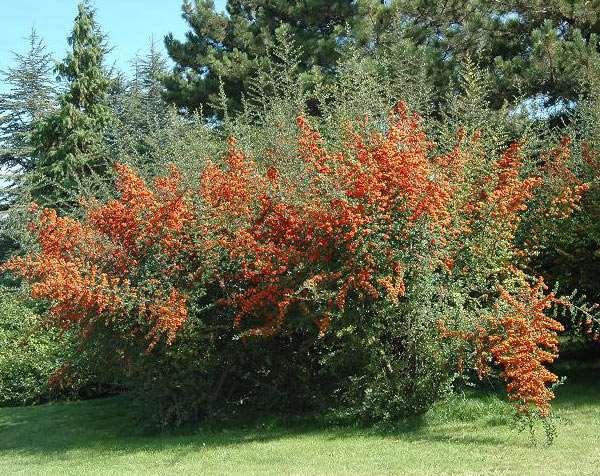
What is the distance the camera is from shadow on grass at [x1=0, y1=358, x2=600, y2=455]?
29.8ft

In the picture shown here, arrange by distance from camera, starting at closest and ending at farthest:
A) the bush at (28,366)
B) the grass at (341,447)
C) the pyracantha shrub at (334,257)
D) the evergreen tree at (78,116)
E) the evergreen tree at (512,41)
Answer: the grass at (341,447), the pyracantha shrub at (334,257), the bush at (28,366), the evergreen tree at (512,41), the evergreen tree at (78,116)

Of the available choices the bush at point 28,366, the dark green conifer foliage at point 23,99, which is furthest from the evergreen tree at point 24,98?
the bush at point 28,366

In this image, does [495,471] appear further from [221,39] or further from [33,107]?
[33,107]

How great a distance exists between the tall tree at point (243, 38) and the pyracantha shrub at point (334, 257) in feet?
28.2

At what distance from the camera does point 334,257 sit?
902 cm

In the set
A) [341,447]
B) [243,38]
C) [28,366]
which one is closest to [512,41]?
[243,38]

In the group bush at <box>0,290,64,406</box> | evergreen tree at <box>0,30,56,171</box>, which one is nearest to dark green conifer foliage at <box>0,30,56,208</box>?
evergreen tree at <box>0,30,56,171</box>

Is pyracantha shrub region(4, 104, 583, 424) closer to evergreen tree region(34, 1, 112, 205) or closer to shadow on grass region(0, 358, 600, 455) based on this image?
shadow on grass region(0, 358, 600, 455)

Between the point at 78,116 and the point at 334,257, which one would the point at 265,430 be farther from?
the point at 78,116

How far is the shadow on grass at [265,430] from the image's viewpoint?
29.8 feet

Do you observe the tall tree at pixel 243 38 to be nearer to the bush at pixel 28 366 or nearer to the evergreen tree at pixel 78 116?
the evergreen tree at pixel 78 116

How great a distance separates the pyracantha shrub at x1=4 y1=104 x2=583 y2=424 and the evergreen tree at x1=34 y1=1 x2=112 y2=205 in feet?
37.9

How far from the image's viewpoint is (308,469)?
7.70m

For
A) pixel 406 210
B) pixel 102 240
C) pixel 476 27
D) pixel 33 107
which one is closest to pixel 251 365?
pixel 102 240
